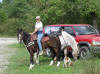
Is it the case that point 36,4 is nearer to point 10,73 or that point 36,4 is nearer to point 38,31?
point 38,31

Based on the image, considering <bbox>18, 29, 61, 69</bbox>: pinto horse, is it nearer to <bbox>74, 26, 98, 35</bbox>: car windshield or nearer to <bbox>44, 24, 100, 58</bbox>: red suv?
<bbox>44, 24, 100, 58</bbox>: red suv

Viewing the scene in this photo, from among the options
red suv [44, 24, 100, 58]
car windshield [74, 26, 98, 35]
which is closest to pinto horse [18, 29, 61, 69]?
red suv [44, 24, 100, 58]

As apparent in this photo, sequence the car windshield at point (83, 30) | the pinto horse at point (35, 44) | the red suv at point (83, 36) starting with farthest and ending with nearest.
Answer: the car windshield at point (83, 30)
the red suv at point (83, 36)
the pinto horse at point (35, 44)

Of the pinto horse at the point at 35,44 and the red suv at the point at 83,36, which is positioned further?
the red suv at the point at 83,36

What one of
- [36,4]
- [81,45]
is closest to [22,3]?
[36,4]

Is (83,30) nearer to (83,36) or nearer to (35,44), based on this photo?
(83,36)

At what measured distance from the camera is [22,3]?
76.6 m

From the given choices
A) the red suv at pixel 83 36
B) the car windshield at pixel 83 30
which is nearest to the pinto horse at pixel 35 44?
the red suv at pixel 83 36

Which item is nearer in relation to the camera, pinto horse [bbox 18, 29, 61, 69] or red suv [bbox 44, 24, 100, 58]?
pinto horse [bbox 18, 29, 61, 69]

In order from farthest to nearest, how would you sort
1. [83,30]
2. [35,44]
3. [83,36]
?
[83,30], [83,36], [35,44]

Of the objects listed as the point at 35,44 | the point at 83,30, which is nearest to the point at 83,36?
the point at 83,30

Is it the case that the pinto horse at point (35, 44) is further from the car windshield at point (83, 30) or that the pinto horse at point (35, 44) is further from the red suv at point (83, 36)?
the car windshield at point (83, 30)

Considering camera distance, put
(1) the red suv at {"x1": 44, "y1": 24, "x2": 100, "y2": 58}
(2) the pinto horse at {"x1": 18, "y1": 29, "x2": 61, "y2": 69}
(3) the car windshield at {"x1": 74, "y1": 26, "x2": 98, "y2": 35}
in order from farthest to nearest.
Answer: (3) the car windshield at {"x1": 74, "y1": 26, "x2": 98, "y2": 35} → (1) the red suv at {"x1": 44, "y1": 24, "x2": 100, "y2": 58} → (2) the pinto horse at {"x1": 18, "y1": 29, "x2": 61, "y2": 69}

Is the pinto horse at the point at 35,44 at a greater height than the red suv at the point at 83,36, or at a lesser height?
greater
